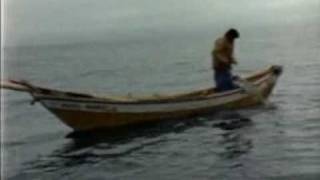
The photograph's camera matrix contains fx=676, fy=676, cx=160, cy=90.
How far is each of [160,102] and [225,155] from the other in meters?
3.48

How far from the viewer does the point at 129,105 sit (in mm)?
14609

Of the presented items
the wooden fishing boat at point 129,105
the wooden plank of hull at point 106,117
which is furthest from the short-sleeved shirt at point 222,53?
the wooden plank of hull at point 106,117

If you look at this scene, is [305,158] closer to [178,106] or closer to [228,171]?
[228,171]

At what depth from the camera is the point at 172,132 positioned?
14617 mm

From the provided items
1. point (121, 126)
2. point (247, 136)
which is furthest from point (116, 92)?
point (247, 136)

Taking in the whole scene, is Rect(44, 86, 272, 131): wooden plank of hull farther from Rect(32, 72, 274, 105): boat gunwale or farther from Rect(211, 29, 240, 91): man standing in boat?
Rect(211, 29, 240, 91): man standing in boat

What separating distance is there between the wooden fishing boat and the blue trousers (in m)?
0.16

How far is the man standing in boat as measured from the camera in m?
15.6

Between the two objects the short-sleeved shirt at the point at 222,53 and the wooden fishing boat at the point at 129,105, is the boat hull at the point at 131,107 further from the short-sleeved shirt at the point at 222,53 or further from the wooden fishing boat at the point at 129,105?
the short-sleeved shirt at the point at 222,53

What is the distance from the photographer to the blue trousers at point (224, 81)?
1600 centimetres

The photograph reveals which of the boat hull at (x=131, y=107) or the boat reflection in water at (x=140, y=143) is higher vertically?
the boat hull at (x=131, y=107)

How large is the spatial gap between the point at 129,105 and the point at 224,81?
2.71m

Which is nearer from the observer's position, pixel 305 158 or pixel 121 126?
pixel 305 158

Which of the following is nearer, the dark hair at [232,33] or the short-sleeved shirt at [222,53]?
the dark hair at [232,33]
